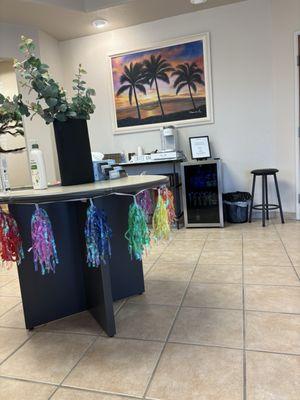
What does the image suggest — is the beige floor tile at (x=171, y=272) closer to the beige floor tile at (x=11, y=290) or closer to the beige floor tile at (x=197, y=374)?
the beige floor tile at (x=197, y=374)

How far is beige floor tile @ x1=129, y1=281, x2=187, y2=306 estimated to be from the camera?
209 centimetres

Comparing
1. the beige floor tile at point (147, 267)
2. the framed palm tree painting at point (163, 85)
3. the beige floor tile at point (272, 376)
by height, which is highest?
the framed palm tree painting at point (163, 85)

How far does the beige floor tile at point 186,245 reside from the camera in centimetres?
316

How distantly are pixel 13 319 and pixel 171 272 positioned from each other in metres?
1.22

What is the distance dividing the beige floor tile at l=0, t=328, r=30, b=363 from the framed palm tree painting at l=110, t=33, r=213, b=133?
10.4 feet

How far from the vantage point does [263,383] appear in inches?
50.8

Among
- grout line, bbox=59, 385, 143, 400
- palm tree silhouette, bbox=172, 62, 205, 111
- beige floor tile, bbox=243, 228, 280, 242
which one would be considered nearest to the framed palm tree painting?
palm tree silhouette, bbox=172, 62, 205, 111

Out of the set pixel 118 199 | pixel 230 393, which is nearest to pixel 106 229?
pixel 118 199

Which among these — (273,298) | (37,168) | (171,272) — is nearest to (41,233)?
(37,168)

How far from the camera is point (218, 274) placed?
2.45 m

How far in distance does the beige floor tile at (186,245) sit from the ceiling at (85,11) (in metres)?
A: 2.77

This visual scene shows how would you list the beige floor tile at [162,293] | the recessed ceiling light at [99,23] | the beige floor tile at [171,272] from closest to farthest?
the beige floor tile at [162,293]
the beige floor tile at [171,272]
the recessed ceiling light at [99,23]

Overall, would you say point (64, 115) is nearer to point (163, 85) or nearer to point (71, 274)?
point (71, 274)

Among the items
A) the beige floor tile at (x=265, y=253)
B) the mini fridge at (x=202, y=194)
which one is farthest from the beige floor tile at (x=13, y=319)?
the mini fridge at (x=202, y=194)
